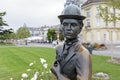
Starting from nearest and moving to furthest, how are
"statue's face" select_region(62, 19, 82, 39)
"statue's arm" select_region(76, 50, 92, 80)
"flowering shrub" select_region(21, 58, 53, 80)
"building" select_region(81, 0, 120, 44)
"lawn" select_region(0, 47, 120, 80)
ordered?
1. "statue's arm" select_region(76, 50, 92, 80)
2. "statue's face" select_region(62, 19, 82, 39)
3. "flowering shrub" select_region(21, 58, 53, 80)
4. "lawn" select_region(0, 47, 120, 80)
5. "building" select_region(81, 0, 120, 44)

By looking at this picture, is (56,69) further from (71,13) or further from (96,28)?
(96,28)

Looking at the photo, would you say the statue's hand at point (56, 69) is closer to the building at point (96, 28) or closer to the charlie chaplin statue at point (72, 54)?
the charlie chaplin statue at point (72, 54)

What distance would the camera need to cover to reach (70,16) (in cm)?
305

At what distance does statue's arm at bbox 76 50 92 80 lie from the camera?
296 centimetres

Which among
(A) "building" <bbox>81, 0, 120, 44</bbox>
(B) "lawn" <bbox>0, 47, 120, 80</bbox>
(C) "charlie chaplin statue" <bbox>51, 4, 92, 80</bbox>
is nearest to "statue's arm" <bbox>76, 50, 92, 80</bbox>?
(C) "charlie chaplin statue" <bbox>51, 4, 92, 80</bbox>

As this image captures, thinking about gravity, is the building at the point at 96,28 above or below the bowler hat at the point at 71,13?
below

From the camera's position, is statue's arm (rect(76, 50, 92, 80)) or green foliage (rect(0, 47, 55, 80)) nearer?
statue's arm (rect(76, 50, 92, 80))

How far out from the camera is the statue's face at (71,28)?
3.06 meters

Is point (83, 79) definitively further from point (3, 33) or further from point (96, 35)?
point (3, 33)

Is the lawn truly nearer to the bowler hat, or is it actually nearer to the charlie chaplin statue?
the charlie chaplin statue

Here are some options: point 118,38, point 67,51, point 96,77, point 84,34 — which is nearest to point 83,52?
point 67,51

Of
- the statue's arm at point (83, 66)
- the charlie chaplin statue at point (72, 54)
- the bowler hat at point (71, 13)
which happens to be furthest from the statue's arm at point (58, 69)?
the bowler hat at point (71, 13)

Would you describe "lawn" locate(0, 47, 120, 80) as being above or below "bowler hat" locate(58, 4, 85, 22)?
below

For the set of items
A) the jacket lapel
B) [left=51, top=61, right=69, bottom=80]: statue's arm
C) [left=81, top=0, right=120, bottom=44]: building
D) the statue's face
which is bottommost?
[left=81, top=0, right=120, bottom=44]: building
